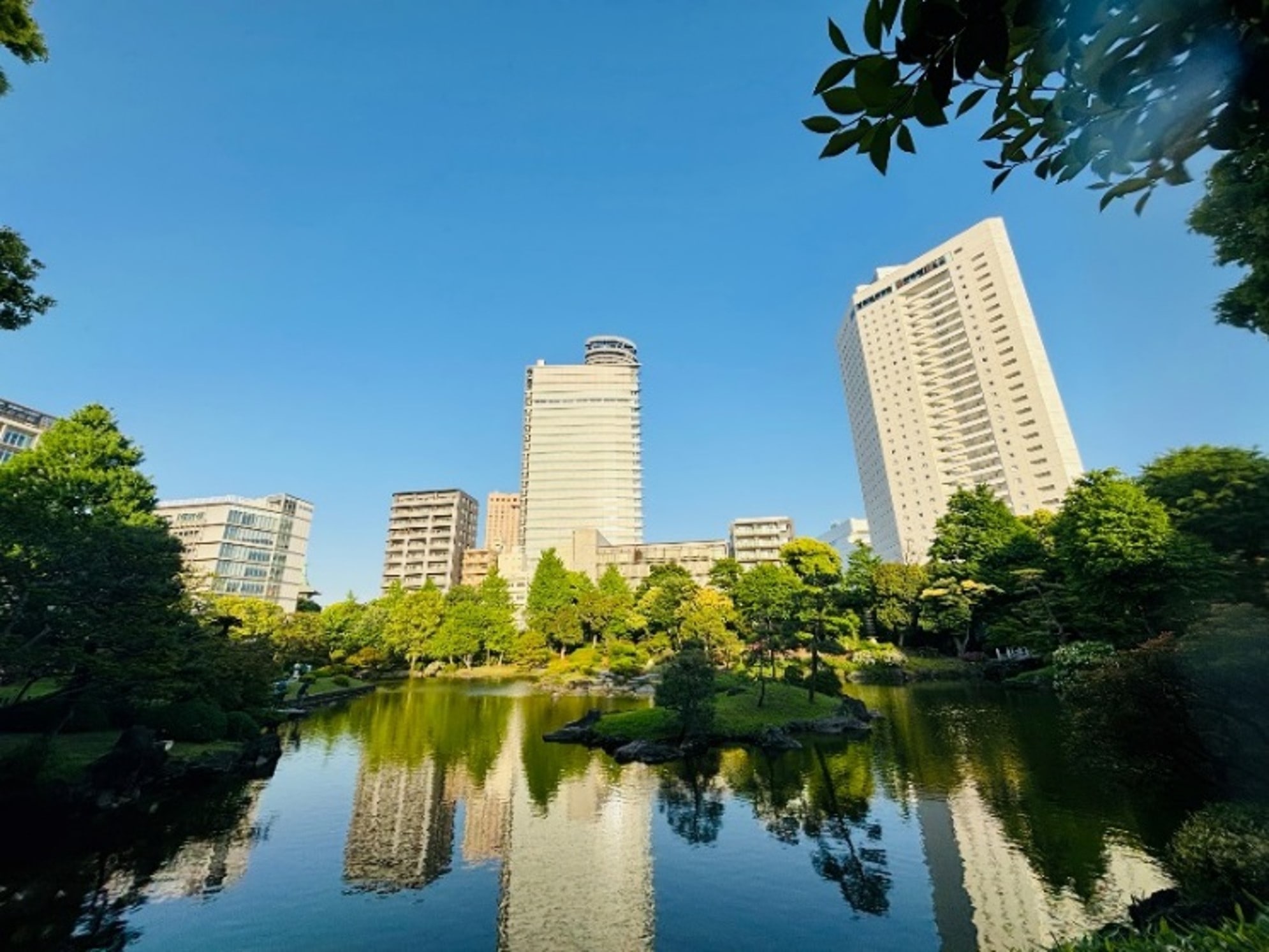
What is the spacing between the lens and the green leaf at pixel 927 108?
5.79 ft

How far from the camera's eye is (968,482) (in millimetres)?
84125

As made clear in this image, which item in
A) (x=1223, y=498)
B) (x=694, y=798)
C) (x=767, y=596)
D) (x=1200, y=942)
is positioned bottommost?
(x=694, y=798)

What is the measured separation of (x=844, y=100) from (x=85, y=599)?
28.1 m

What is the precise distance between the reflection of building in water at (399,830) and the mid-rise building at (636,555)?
64118mm

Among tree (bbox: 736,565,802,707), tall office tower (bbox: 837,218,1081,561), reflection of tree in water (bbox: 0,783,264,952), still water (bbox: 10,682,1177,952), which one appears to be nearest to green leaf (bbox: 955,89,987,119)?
still water (bbox: 10,682,1177,952)

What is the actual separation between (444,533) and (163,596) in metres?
91.6

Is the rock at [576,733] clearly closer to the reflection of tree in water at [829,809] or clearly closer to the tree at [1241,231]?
the reflection of tree in water at [829,809]

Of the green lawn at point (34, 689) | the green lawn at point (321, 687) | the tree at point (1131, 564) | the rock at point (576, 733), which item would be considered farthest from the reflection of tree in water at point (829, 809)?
the green lawn at point (321, 687)

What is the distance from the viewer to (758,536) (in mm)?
99188

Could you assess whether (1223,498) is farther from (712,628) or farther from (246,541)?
(246,541)

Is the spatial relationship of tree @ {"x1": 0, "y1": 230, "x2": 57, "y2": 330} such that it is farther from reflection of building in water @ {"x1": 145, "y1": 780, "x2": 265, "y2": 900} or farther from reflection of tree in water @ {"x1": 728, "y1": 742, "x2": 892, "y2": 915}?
reflection of tree in water @ {"x1": 728, "y1": 742, "x2": 892, "y2": 915}

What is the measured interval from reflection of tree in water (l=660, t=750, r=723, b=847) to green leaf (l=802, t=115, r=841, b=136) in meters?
17.6

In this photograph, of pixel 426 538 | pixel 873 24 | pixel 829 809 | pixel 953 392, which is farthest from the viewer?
pixel 426 538

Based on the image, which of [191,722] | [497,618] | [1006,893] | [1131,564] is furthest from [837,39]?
[497,618]
